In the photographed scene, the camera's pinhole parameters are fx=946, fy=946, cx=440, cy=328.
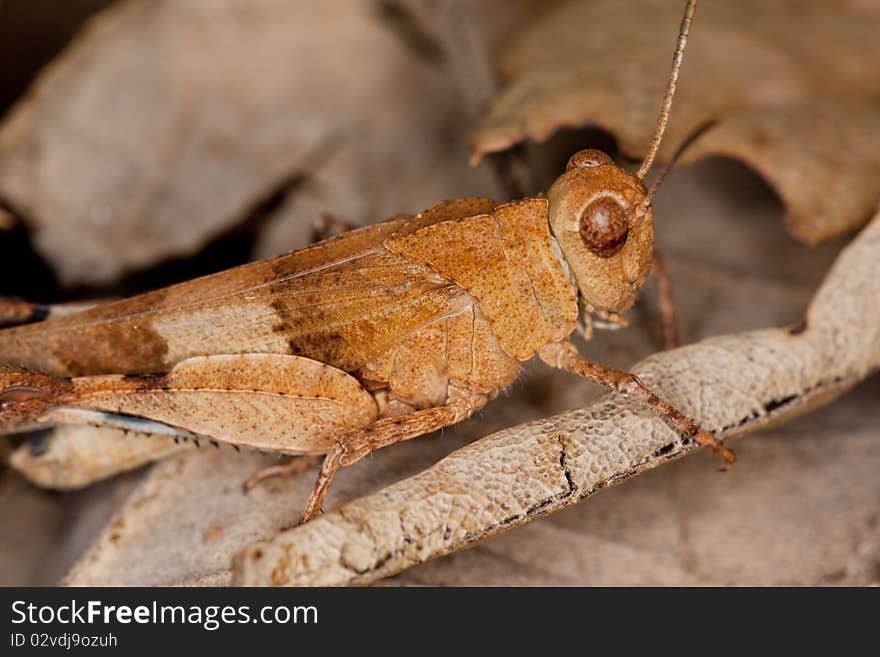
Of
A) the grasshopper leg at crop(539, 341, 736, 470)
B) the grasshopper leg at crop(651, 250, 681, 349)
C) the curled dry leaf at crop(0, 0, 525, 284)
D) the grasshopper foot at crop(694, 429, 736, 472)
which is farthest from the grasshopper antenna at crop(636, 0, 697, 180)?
the curled dry leaf at crop(0, 0, 525, 284)

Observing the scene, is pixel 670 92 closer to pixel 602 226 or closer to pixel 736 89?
pixel 602 226

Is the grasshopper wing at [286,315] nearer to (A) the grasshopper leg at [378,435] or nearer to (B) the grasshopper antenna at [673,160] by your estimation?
(A) the grasshopper leg at [378,435]

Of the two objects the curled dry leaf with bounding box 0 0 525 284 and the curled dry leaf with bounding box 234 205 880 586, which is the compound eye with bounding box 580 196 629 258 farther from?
the curled dry leaf with bounding box 0 0 525 284

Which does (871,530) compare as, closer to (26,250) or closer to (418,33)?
(418,33)

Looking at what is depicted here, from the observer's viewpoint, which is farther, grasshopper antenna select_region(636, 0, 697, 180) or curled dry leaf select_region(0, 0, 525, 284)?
curled dry leaf select_region(0, 0, 525, 284)

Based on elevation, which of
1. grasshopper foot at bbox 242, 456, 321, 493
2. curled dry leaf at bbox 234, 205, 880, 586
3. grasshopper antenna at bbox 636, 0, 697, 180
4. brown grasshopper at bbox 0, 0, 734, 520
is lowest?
curled dry leaf at bbox 234, 205, 880, 586

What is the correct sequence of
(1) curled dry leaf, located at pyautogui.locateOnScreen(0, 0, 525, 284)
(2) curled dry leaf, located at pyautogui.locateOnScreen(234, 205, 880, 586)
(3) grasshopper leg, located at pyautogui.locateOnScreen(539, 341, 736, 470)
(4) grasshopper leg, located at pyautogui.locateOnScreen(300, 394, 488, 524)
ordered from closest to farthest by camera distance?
(2) curled dry leaf, located at pyautogui.locateOnScreen(234, 205, 880, 586) → (3) grasshopper leg, located at pyautogui.locateOnScreen(539, 341, 736, 470) → (4) grasshopper leg, located at pyautogui.locateOnScreen(300, 394, 488, 524) → (1) curled dry leaf, located at pyautogui.locateOnScreen(0, 0, 525, 284)

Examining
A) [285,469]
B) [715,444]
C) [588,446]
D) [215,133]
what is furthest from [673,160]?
[215,133]

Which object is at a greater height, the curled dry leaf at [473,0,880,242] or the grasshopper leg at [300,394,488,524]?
the curled dry leaf at [473,0,880,242]
